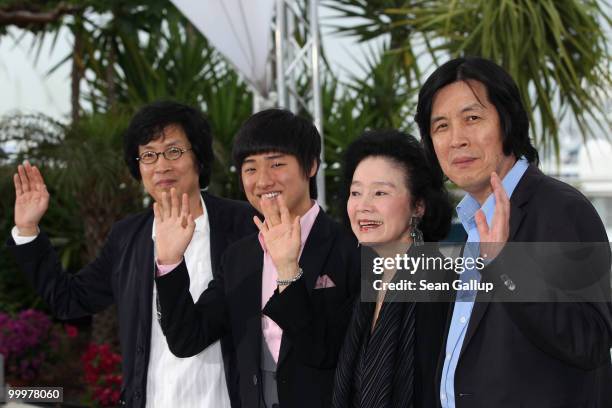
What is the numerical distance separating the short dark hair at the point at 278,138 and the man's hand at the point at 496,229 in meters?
0.91

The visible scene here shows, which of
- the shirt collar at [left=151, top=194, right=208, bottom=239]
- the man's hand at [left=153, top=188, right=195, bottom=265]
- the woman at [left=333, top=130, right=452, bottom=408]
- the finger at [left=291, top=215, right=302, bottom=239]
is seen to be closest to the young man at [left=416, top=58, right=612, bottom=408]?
the woman at [left=333, top=130, right=452, bottom=408]

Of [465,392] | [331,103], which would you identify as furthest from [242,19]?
[465,392]

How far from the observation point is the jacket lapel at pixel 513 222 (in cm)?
169

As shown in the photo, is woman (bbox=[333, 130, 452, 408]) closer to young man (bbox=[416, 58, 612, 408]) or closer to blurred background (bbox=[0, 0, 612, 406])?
young man (bbox=[416, 58, 612, 408])

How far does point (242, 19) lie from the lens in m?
5.81

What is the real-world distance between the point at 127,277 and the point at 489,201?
1.33 m

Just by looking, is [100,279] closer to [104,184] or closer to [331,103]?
[104,184]

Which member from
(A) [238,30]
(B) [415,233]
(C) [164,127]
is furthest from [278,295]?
(A) [238,30]

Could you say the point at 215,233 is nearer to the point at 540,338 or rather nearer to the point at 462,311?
the point at 462,311

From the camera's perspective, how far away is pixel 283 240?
207 cm

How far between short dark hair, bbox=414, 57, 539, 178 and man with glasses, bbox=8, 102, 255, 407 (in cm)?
96

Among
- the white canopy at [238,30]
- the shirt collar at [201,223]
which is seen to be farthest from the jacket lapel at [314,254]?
the white canopy at [238,30]

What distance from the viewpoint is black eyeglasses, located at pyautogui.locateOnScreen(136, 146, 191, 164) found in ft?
8.96

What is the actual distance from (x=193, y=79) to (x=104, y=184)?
8.43 ft
